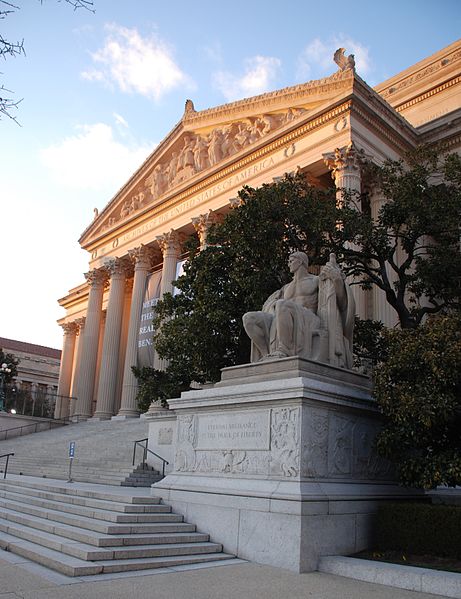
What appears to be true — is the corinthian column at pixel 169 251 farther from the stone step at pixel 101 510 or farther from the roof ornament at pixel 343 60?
the stone step at pixel 101 510

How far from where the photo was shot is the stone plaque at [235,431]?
8.68 m

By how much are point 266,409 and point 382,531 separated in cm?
245

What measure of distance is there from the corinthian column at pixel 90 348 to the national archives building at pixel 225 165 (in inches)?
2.5

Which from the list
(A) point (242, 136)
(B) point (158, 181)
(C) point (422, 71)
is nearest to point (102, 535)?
(A) point (242, 136)

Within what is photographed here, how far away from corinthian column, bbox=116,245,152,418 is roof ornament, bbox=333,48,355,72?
15847mm

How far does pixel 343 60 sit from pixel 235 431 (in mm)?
20593

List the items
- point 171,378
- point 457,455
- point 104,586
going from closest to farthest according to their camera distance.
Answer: point 104,586 < point 457,455 < point 171,378

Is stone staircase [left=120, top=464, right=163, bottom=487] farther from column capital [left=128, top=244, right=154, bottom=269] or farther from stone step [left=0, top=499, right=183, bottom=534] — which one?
column capital [left=128, top=244, right=154, bottom=269]

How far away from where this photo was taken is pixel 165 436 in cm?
1698

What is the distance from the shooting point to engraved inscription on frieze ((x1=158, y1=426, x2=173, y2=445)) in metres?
16.8

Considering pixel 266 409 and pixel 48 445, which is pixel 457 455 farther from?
pixel 48 445

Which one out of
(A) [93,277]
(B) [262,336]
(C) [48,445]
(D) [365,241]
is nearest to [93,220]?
(A) [93,277]

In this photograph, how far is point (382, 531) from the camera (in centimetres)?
859

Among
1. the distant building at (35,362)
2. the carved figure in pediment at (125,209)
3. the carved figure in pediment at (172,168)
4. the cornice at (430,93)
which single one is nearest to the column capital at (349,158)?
the cornice at (430,93)
